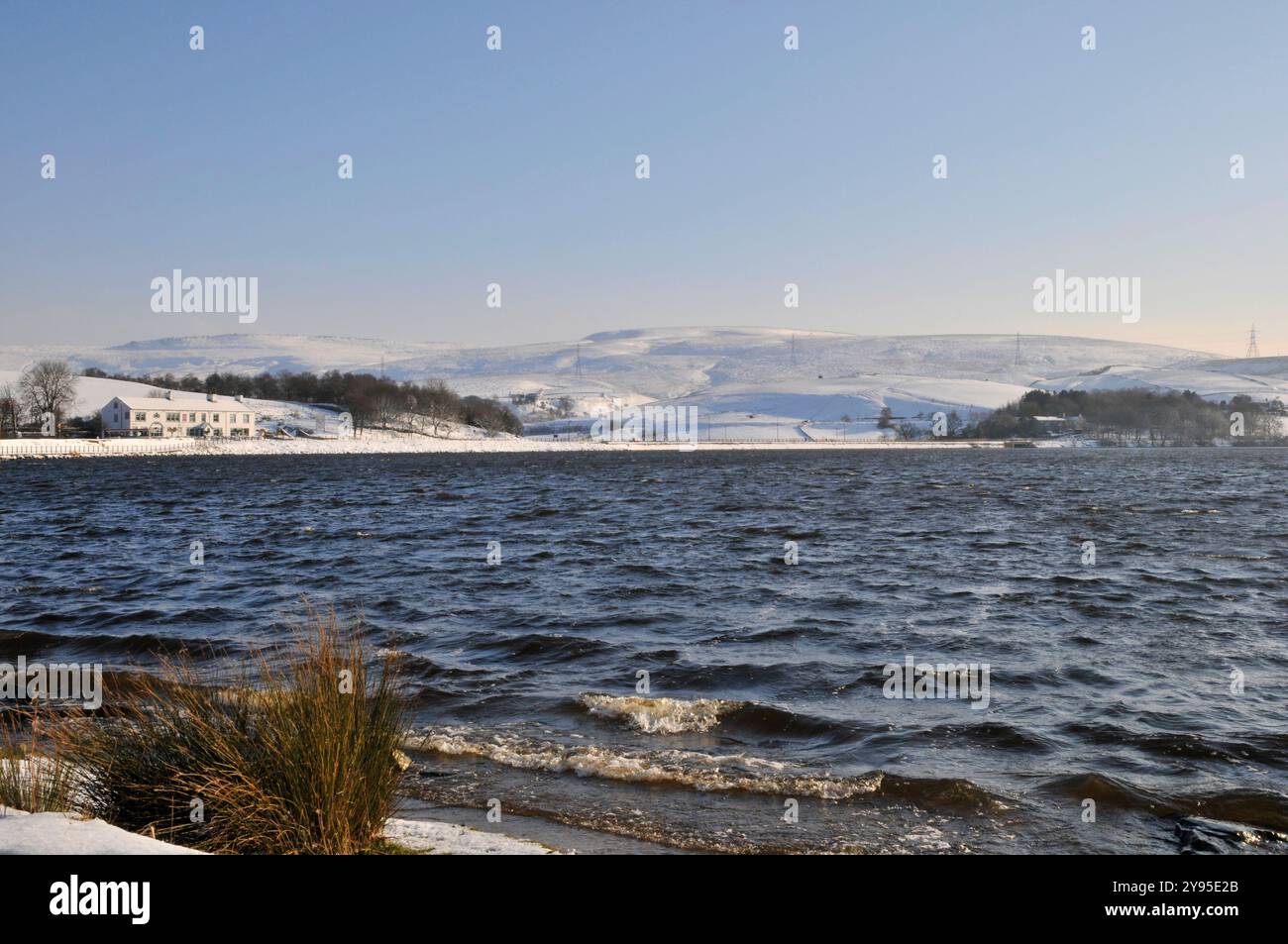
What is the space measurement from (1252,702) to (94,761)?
13.2 m

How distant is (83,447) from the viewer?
134m

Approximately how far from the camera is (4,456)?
419ft

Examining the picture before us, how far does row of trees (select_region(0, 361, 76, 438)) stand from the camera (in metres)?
162

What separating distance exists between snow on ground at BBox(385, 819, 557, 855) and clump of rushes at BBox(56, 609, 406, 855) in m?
0.61

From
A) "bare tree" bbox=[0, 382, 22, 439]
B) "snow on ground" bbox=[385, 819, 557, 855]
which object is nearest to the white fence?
"bare tree" bbox=[0, 382, 22, 439]

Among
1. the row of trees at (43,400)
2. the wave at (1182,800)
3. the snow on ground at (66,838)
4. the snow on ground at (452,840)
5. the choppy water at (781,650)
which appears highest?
the row of trees at (43,400)

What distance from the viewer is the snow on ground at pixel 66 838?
18.4 ft

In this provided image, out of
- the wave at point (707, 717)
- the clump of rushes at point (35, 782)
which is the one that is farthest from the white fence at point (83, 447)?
the clump of rushes at point (35, 782)

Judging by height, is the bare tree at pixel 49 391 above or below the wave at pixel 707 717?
above

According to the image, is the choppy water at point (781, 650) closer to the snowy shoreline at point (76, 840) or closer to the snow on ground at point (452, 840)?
the snow on ground at point (452, 840)

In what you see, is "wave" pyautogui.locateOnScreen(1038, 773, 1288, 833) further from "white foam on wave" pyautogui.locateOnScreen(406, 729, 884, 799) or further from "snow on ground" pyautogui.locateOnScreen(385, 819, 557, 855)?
"snow on ground" pyautogui.locateOnScreen(385, 819, 557, 855)

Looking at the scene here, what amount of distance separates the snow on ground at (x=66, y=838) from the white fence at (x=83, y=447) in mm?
141364

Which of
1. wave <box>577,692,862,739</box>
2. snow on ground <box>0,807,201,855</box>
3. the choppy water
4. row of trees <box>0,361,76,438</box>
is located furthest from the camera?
row of trees <box>0,361,76,438</box>
